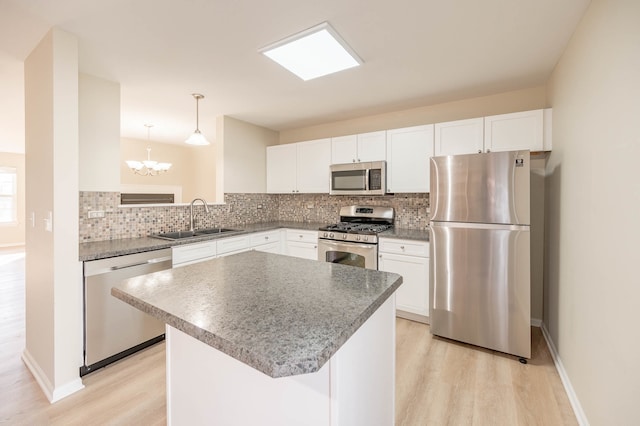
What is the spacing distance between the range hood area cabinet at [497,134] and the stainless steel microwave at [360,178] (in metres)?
0.67

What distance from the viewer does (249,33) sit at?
1.91m

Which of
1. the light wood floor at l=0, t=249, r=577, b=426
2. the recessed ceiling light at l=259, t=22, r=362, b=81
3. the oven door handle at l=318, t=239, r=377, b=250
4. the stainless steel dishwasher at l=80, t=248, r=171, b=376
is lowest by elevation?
the light wood floor at l=0, t=249, r=577, b=426

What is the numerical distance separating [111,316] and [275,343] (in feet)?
7.00

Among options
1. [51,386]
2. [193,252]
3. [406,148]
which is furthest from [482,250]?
[51,386]

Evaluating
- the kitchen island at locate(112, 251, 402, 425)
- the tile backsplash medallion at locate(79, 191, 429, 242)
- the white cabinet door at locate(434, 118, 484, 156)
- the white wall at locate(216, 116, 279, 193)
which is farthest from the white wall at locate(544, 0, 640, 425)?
the white wall at locate(216, 116, 279, 193)

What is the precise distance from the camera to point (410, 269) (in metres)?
2.97

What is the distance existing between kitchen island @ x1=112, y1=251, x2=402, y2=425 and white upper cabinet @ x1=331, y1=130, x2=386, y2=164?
7.50ft

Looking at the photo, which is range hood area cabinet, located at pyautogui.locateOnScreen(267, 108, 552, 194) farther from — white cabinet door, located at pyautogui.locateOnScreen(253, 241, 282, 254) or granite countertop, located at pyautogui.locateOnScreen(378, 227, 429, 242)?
white cabinet door, located at pyautogui.locateOnScreen(253, 241, 282, 254)

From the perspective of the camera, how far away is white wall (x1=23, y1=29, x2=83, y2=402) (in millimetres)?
1853

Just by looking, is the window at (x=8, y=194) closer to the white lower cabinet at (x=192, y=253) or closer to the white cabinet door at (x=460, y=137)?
the white lower cabinet at (x=192, y=253)

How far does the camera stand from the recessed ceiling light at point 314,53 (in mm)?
1895

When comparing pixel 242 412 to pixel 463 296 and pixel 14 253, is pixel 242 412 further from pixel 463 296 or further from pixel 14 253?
pixel 14 253

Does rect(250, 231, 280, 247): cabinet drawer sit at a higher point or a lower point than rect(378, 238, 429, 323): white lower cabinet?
higher

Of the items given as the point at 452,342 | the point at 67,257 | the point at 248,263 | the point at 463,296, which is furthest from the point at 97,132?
the point at 452,342
